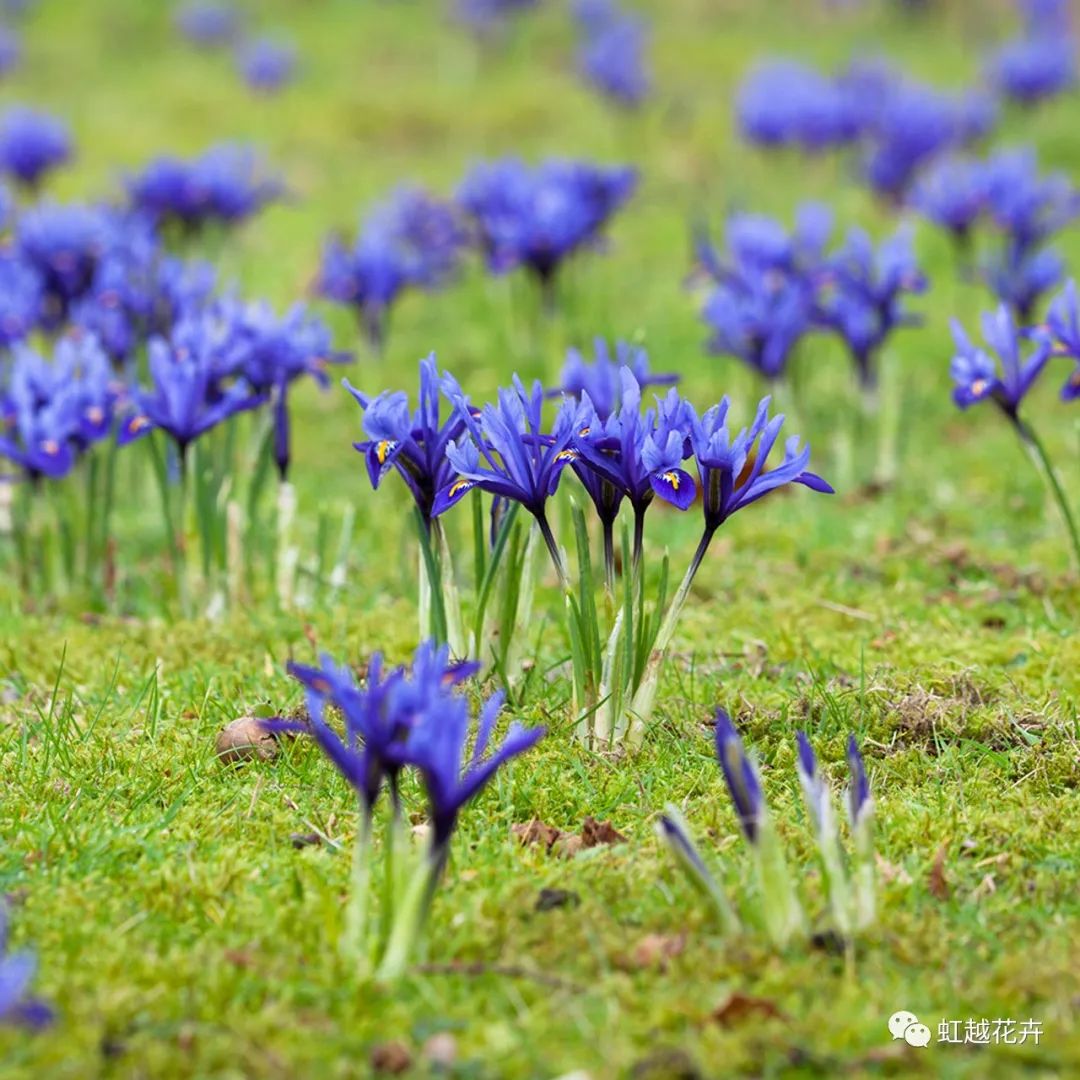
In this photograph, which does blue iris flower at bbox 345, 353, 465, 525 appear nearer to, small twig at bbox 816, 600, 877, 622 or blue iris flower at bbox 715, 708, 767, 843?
blue iris flower at bbox 715, 708, 767, 843

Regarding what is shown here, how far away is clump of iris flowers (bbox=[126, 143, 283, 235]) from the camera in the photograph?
9.27 metres

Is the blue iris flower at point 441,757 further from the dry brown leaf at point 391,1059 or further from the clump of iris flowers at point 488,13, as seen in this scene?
the clump of iris flowers at point 488,13

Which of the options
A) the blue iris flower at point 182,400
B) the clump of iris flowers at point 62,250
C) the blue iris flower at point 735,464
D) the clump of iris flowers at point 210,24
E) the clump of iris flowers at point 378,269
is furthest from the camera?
the clump of iris flowers at point 210,24

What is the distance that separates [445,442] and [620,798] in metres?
1.06

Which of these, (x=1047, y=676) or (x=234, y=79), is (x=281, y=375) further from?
(x=234, y=79)

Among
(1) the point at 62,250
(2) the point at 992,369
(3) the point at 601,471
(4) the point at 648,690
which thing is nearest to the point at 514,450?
(3) the point at 601,471

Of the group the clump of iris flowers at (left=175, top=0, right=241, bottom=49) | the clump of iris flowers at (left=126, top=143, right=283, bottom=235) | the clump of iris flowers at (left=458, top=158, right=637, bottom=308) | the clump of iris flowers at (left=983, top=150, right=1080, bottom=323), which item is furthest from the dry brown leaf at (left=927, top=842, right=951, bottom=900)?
the clump of iris flowers at (left=175, top=0, right=241, bottom=49)

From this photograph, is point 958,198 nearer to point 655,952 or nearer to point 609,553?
point 609,553

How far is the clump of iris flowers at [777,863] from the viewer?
2801 millimetres

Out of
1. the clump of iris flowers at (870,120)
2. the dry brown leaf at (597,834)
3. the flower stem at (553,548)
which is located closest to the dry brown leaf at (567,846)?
the dry brown leaf at (597,834)

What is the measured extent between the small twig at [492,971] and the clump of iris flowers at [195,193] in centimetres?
743

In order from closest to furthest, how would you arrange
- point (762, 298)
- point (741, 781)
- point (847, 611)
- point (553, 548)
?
point (741, 781) < point (553, 548) < point (847, 611) < point (762, 298)

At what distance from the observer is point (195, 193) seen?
928cm

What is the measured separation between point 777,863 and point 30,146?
386 inches
